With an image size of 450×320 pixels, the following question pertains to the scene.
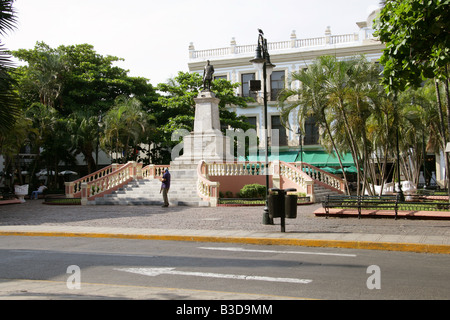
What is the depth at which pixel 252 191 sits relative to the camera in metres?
24.9

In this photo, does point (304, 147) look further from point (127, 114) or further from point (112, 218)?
point (112, 218)

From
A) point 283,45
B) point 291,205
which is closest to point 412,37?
point 291,205

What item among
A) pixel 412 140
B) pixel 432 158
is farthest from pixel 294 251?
pixel 432 158

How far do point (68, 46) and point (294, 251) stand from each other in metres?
36.8

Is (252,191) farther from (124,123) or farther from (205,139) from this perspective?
(124,123)

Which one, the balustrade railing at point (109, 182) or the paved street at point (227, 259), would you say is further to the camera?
the balustrade railing at point (109, 182)

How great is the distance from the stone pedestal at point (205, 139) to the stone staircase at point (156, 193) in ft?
5.89

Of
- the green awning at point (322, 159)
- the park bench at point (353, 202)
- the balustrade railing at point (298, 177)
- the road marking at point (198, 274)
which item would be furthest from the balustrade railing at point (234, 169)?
the road marking at point (198, 274)

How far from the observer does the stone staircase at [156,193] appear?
933 inches

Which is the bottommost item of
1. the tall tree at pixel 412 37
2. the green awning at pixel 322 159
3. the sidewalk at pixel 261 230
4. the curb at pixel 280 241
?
the curb at pixel 280 241

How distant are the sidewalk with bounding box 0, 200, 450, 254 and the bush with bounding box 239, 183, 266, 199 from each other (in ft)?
25.7

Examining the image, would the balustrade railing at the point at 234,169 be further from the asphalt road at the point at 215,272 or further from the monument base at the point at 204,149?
the asphalt road at the point at 215,272

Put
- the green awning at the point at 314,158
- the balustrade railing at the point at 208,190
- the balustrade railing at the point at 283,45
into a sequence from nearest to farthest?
1. the balustrade railing at the point at 208,190
2. the green awning at the point at 314,158
3. the balustrade railing at the point at 283,45

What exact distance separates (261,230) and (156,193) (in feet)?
44.8
